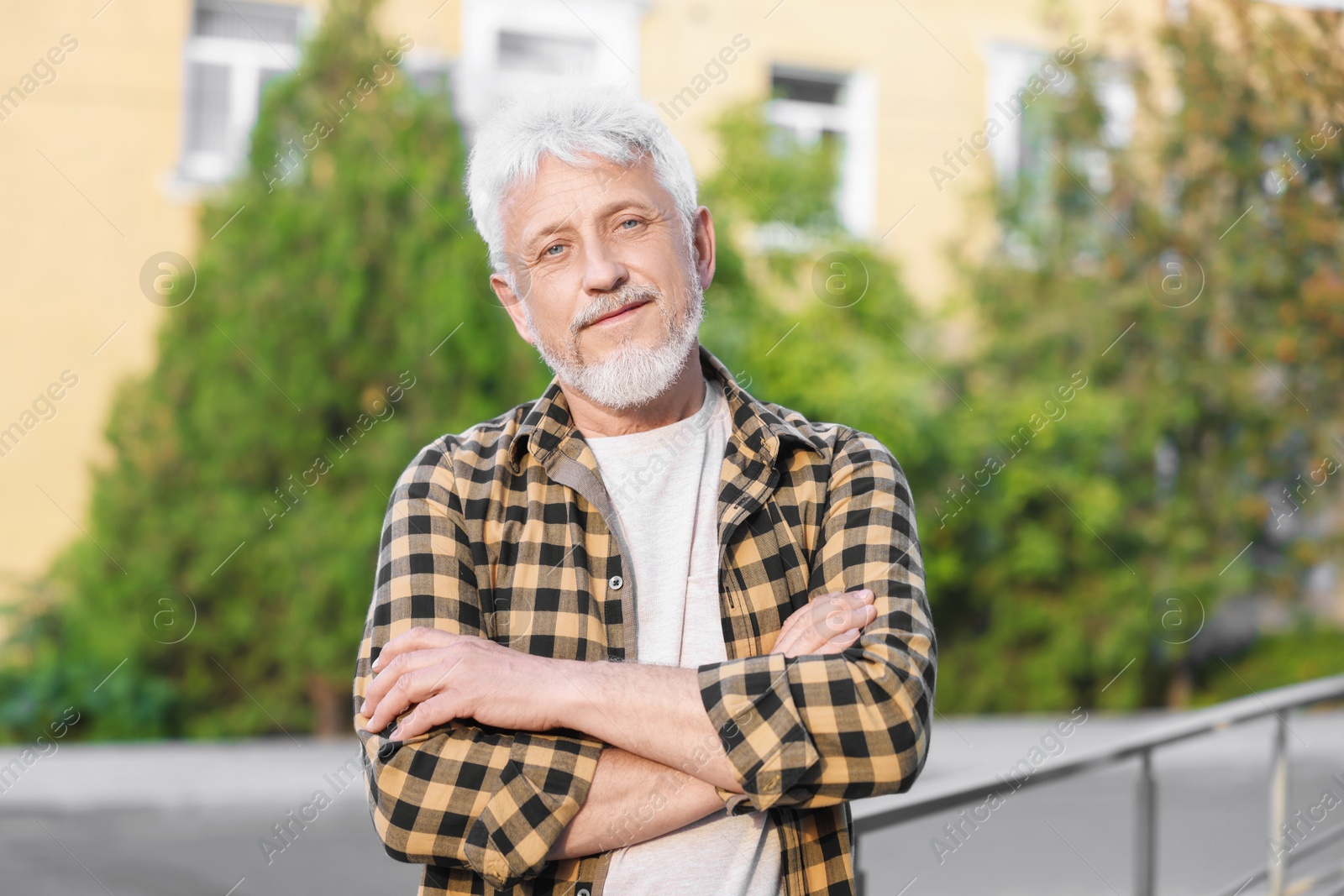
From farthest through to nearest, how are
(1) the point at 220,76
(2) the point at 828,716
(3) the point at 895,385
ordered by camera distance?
(1) the point at 220,76 → (3) the point at 895,385 → (2) the point at 828,716

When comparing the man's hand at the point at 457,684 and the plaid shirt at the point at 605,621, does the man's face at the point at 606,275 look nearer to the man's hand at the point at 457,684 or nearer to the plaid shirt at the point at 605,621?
the plaid shirt at the point at 605,621

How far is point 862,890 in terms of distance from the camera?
2.02 metres

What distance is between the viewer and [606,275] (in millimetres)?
1761

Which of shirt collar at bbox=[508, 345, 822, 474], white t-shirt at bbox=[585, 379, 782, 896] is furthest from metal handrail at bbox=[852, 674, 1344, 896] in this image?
shirt collar at bbox=[508, 345, 822, 474]

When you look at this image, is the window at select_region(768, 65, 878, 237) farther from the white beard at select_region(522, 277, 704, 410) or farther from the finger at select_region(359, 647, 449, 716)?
the finger at select_region(359, 647, 449, 716)

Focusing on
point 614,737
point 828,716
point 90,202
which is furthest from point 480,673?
point 90,202

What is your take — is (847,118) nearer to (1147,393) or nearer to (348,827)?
(1147,393)

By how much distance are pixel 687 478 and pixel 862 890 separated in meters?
0.77

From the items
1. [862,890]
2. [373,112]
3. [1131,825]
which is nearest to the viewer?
[862,890]

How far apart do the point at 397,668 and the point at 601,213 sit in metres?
0.69

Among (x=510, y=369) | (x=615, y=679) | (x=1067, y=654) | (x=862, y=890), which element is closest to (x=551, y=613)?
(x=615, y=679)

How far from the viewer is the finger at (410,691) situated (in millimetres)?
1577

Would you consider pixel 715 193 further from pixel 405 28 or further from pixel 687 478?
pixel 687 478

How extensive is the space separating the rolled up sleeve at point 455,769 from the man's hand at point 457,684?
0.03m
